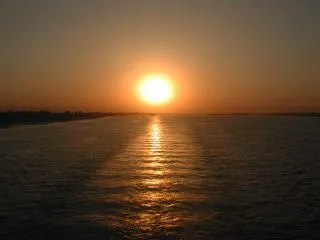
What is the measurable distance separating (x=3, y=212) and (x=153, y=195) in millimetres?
6632

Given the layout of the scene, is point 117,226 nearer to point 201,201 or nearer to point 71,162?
point 201,201

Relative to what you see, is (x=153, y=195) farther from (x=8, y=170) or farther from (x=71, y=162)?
(x=71, y=162)

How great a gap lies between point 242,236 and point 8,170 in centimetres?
1948

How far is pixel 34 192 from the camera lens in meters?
21.8

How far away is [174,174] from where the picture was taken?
28266 mm

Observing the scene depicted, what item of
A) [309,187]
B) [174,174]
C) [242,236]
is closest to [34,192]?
[174,174]

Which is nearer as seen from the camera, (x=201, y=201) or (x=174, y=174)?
(x=201, y=201)

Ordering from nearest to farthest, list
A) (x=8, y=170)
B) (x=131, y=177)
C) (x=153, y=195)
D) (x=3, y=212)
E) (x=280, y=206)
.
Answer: (x=3, y=212)
(x=280, y=206)
(x=153, y=195)
(x=131, y=177)
(x=8, y=170)

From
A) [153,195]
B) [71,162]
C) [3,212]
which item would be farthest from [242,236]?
[71,162]

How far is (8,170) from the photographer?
1174 inches

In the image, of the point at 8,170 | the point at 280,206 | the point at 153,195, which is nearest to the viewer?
the point at 280,206

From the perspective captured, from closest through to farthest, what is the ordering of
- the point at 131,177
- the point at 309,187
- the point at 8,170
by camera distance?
the point at 309,187, the point at 131,177, the point at 8,170

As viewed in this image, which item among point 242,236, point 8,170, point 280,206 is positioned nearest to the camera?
point 242,236

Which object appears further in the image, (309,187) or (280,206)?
(309,187)
